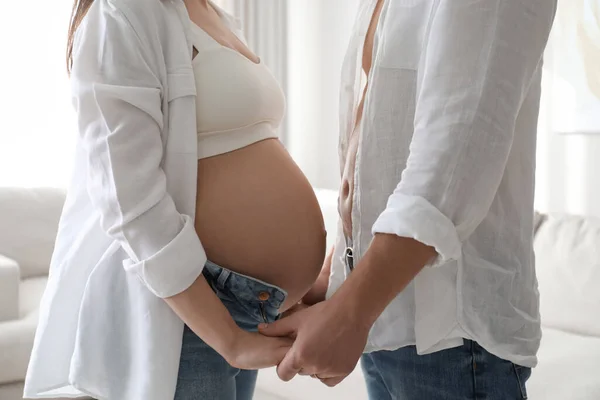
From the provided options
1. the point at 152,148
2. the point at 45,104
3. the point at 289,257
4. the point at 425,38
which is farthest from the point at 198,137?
the point at 45,104

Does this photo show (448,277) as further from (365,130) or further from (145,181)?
(145,181)

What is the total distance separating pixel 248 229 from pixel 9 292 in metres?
1.89

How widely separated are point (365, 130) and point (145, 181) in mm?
280

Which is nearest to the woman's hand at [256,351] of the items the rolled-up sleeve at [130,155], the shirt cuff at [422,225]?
the rolled-up sleeve at [130,155]

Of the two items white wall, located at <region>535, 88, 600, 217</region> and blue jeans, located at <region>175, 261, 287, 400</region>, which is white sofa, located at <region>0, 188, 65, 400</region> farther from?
white wall, located at <region>535, 88, 600, 217</region>

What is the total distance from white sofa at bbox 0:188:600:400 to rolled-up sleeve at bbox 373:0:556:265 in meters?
1.23

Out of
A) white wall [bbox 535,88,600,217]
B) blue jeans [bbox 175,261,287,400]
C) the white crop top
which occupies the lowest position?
white wall [bbox 535,88,600,217]

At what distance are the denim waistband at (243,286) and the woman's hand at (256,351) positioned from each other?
8 centimetres

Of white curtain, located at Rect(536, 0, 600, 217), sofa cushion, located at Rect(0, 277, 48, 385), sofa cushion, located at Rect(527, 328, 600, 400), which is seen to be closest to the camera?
sofa cushion, located at Rect(527, 328, 600, 400)

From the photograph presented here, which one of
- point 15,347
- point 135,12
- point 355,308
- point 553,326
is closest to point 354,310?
point 355,308

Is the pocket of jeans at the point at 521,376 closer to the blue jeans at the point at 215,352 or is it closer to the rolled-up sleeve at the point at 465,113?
the rolled-up sleeve at the point at 465,113

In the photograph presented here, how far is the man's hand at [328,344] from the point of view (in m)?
0.78

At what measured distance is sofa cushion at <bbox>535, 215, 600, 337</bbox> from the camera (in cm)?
236

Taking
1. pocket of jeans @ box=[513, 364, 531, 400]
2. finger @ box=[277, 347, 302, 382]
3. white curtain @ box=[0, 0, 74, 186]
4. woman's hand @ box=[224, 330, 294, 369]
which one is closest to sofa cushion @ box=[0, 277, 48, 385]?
white curtain @ box=[0, 0, 74, 186]
